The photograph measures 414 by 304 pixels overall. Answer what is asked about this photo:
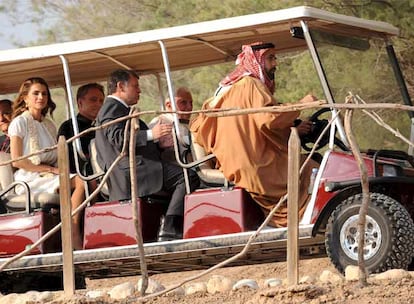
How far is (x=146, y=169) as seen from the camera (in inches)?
449

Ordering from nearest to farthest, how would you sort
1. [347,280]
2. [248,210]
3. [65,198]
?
[347,280], [65,198], [248,210]

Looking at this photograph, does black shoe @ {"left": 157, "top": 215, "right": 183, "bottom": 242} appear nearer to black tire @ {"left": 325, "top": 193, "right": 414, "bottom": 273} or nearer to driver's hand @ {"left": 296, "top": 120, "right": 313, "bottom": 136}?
driver's hand @ {"left": 296, "top": 120, "right": 313, "bottom": 136}

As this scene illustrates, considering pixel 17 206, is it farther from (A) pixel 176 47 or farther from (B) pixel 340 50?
(B) pixel 340 50

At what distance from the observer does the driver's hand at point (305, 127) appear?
11.2 metres

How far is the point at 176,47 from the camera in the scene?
12.0m

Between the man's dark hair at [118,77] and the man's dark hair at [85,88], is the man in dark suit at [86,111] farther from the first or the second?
the man's dark hair at [118,77]

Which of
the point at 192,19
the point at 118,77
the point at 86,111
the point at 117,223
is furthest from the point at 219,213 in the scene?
the point at 192,19

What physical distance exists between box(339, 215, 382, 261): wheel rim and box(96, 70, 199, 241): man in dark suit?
1.42 metres

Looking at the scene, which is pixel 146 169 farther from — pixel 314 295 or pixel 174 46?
pixel 314 295

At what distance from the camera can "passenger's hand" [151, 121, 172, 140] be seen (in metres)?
11.3

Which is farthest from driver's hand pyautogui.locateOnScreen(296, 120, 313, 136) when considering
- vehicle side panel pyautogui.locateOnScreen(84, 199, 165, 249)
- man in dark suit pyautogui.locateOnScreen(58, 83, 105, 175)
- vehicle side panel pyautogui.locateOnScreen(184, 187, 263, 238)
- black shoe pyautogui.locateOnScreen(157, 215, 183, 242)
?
man in dark suit pyautogui.locateOnScreen(58, 83, 105, 175)

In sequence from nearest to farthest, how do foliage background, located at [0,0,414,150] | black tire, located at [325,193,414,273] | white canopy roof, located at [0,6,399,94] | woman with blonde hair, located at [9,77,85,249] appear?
1. black tire, located at [325,193,414,273]
2. white canopy roof, located at [0,6,399,94]
3. woman with blonde hair, located at [9,77,85,249]
4. foliage background, located at [0,0,414,150]

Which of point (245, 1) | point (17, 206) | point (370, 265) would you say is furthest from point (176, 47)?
point (245, 1)

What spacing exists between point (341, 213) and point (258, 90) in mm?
1215
